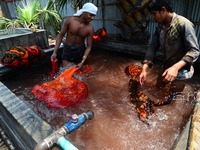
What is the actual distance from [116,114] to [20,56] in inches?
115

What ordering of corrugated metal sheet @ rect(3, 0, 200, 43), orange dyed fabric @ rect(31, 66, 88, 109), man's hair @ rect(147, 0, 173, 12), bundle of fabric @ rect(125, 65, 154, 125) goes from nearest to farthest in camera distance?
man's hair @ rect(147, 0, 173, 12)
bundle of fabric @ rect(125, 65, 154, 125)
orange dyed fabric @ rect(31, 66, 88, 109)
corrugated metal sheet @ rect(3, 0, 200, 43)

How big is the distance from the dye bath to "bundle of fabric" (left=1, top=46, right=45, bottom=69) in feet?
1.66

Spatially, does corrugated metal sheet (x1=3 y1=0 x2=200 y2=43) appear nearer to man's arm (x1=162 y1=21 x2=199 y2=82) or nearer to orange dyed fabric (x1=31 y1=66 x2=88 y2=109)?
man's arm (x1=162 y1=21 x2=199 y2=82)

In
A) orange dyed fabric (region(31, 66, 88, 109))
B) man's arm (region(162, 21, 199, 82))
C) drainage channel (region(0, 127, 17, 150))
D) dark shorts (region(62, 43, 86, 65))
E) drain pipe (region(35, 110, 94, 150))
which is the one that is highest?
man's arm (region(162, 21, 199, 82))

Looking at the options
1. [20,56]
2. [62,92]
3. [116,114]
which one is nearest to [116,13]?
[20,56]

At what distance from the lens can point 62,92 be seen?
10.1ft

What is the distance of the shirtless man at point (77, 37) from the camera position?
3.76 metres

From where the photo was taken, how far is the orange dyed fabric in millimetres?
2887

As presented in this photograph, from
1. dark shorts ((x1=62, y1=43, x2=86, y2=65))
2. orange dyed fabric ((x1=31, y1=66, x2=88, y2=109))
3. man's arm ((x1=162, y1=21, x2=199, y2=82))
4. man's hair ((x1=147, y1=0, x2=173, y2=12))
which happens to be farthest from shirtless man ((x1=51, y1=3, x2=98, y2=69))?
man's arm ((x1=162, y1=21, x2=199, y2=82))

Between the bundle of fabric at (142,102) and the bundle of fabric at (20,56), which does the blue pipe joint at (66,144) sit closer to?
the bundle of fabric at (142,102)

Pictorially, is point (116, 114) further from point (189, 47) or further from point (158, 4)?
point (158, 4)

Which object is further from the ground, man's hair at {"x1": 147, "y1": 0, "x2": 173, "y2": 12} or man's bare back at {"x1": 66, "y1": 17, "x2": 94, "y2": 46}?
man's hair at {"x1": 147, "y1": 0, "x2": 173, "y2": 12}

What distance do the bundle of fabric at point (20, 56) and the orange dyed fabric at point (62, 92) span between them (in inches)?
41.3

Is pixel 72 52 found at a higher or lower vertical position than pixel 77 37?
lower
